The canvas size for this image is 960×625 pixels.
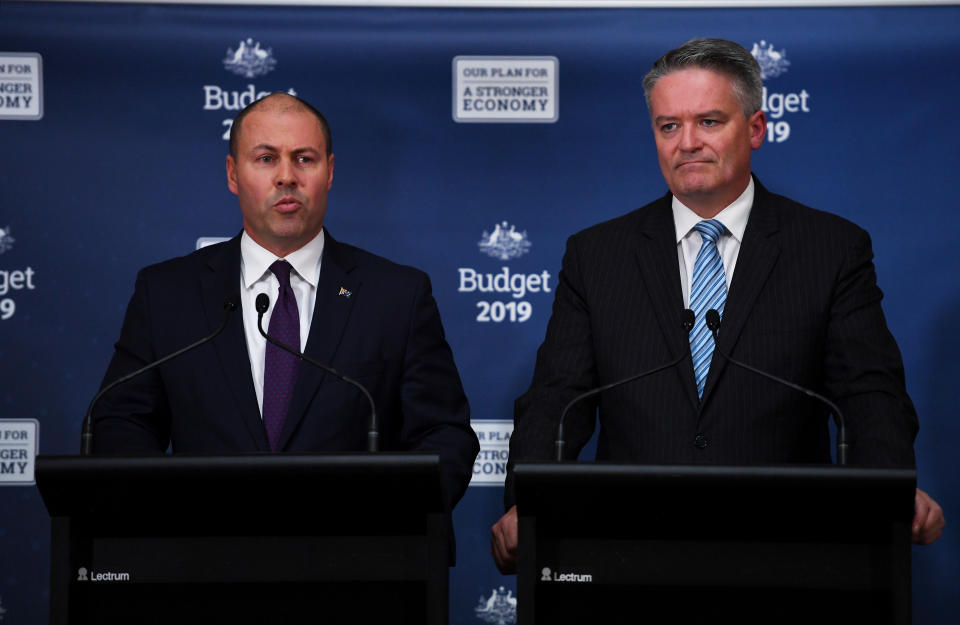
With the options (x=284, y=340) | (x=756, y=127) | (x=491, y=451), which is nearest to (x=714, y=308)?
(x=756, y=127)

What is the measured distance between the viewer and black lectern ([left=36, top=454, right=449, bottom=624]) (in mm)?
1669

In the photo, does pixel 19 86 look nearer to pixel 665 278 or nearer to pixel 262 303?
pixel 262 303

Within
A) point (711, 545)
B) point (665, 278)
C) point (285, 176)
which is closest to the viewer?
point (711, 545)

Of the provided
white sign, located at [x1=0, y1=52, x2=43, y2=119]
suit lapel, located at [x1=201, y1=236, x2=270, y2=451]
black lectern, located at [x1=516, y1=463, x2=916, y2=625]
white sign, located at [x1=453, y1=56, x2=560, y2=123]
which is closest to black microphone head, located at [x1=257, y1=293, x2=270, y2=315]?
suit lapel, located at [x1=201, y1=236, x2=270, y2=451]

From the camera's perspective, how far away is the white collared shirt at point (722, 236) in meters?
2.43

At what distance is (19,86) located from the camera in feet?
11.2

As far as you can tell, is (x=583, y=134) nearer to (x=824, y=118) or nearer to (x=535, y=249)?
(x=535, y=249)

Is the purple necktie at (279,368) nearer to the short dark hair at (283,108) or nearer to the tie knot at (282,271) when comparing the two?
the tie knot at (282,271)

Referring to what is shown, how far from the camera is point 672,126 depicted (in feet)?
8.02

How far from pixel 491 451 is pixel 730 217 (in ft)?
4.11

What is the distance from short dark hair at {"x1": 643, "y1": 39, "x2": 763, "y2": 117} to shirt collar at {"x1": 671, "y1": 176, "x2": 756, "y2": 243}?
0.19 m

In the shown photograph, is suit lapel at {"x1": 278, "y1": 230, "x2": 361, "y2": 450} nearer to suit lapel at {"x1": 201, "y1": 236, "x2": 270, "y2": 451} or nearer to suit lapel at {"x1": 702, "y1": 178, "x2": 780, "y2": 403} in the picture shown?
suit lapel at {"x1": 201, "y1": 236, "x2": 270, "y2": 451}

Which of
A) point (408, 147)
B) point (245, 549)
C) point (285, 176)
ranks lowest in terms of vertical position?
point (245, 549)

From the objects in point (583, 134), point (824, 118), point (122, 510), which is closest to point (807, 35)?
point (824, 118)
